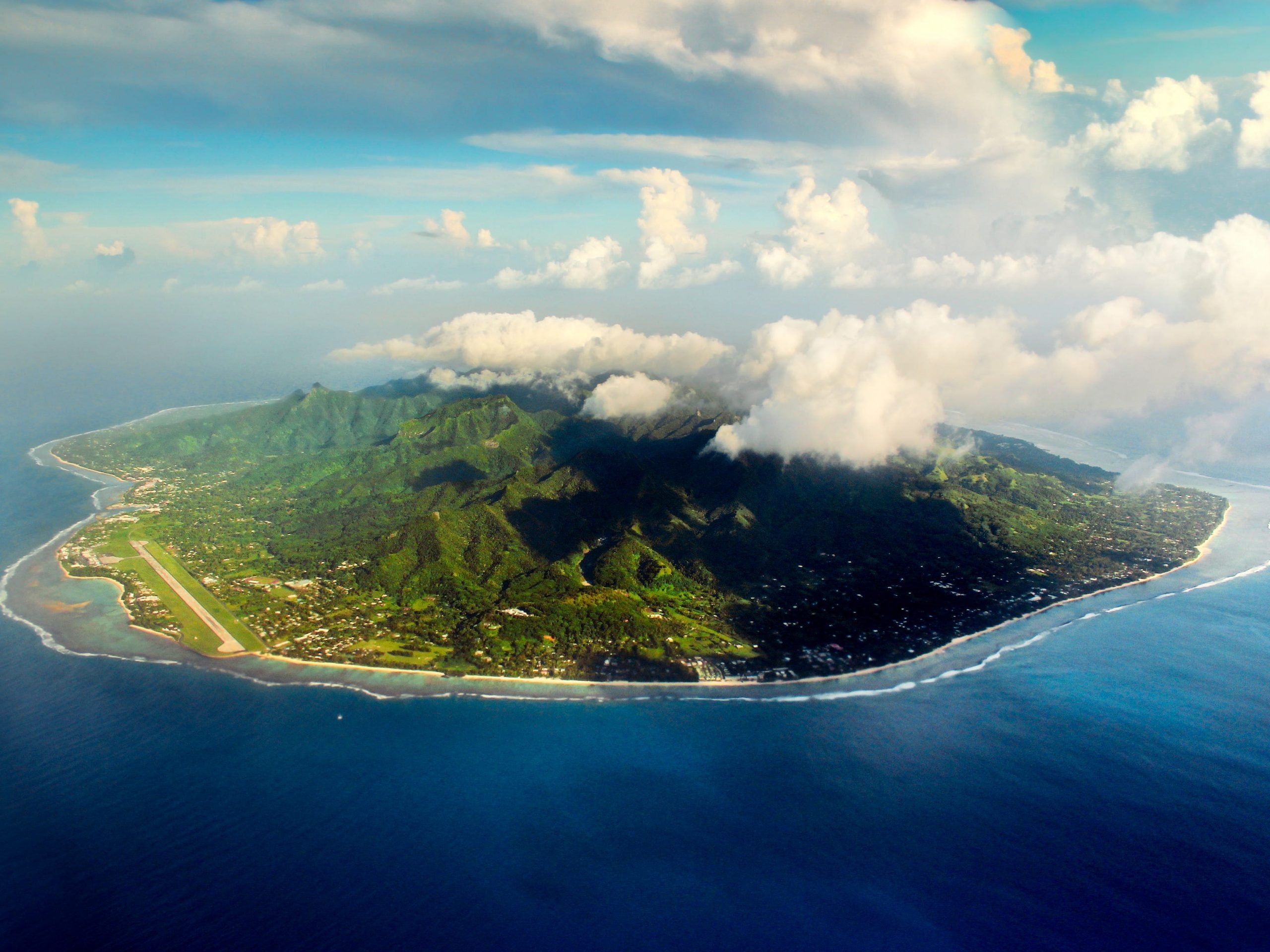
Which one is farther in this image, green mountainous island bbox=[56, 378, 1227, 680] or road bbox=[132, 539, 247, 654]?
green mountainous island bbox=[56, 378, 1227, 680]

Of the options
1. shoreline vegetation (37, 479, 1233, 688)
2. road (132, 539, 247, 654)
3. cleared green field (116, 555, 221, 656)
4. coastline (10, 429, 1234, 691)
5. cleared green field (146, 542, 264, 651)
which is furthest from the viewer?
cleared green field (146, 542, 264, 651)

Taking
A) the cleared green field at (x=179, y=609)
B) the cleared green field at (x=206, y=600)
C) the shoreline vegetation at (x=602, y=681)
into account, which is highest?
the shoreline vegetation at (x=602, y=681)

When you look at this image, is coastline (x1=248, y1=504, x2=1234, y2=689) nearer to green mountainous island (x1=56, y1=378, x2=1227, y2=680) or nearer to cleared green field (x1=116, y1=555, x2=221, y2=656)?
green mountainous island (x1=56, y1=378, x2=1227, y2=680)

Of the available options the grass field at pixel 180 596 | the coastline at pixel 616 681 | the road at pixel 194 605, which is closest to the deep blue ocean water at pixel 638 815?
the coastline at pixel 616 681

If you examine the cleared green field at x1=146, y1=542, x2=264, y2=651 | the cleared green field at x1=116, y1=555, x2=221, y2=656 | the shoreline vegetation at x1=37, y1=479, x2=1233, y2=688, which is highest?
the shoreline vegetation at x1=37, y1=479, x2=1233, y2=688

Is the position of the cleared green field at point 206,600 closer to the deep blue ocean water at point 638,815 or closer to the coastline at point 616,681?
the coastline at point 616,681

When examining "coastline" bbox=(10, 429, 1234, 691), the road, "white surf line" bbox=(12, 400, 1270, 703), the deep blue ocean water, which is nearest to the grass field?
the road

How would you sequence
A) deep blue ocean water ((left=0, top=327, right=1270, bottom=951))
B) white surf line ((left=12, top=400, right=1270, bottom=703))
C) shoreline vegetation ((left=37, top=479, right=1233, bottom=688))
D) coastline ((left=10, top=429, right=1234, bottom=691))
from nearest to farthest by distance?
deep blue ocean water ((left=0, top=327, right=1270, bottom=951)), white surf line ((left=12, top=400, right=1270, bottom=703)), coastline ((left=10, top=429, right=1234, bottom=691)), shoreline vegetation ((left=37, top=479, right=1233, bottom=688))

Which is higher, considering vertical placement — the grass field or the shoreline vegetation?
the shoreline vegetation
